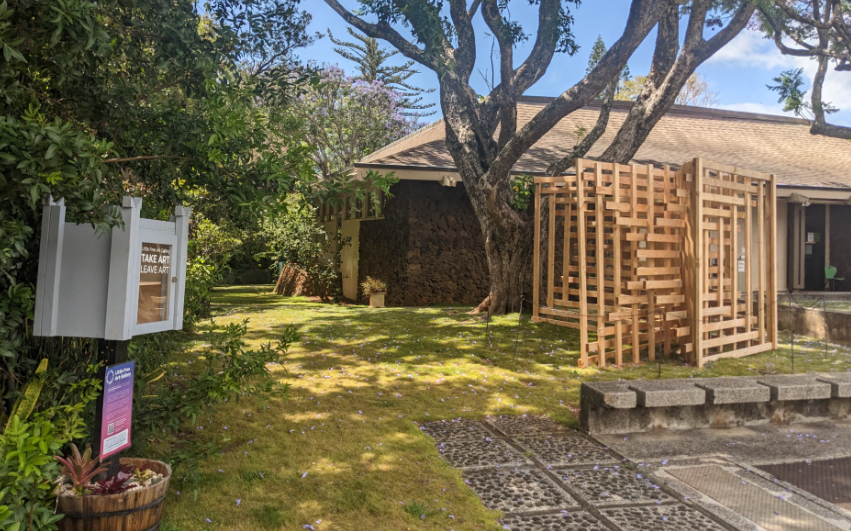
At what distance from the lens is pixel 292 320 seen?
11.3 m

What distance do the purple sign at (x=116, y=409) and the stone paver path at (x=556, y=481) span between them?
2026 millimetres

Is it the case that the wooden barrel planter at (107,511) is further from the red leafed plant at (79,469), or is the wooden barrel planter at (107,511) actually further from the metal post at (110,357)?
the metal post at (110,357)

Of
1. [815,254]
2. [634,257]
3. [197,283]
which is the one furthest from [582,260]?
[815,254]

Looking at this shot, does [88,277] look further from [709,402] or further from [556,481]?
[709,402]

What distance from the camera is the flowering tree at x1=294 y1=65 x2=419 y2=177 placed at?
2578 cm

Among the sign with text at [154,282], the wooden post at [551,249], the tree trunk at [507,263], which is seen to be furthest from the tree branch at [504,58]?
the sign with text at [154,282]

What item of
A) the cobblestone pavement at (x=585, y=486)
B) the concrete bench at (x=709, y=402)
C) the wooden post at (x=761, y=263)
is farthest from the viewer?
the wooden post at (x=761, y=263)

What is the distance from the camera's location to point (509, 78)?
10.8 metres

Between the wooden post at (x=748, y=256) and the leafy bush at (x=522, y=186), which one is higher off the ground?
the leafy bush at (x=522, y=186)

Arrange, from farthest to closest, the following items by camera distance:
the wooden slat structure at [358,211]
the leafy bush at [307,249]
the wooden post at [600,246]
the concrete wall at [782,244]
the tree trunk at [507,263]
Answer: the concrete wall at [782,244], the leafy bush at [307,249], the wooden slat structure at [358,211], the tree trunk at [507,263], the wooden post at [600,246]

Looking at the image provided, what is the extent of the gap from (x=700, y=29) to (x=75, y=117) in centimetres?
864

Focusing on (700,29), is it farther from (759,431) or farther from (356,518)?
(356,518)

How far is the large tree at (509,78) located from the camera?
9023 millimetres

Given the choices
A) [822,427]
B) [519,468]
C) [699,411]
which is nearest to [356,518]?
[519,468]
